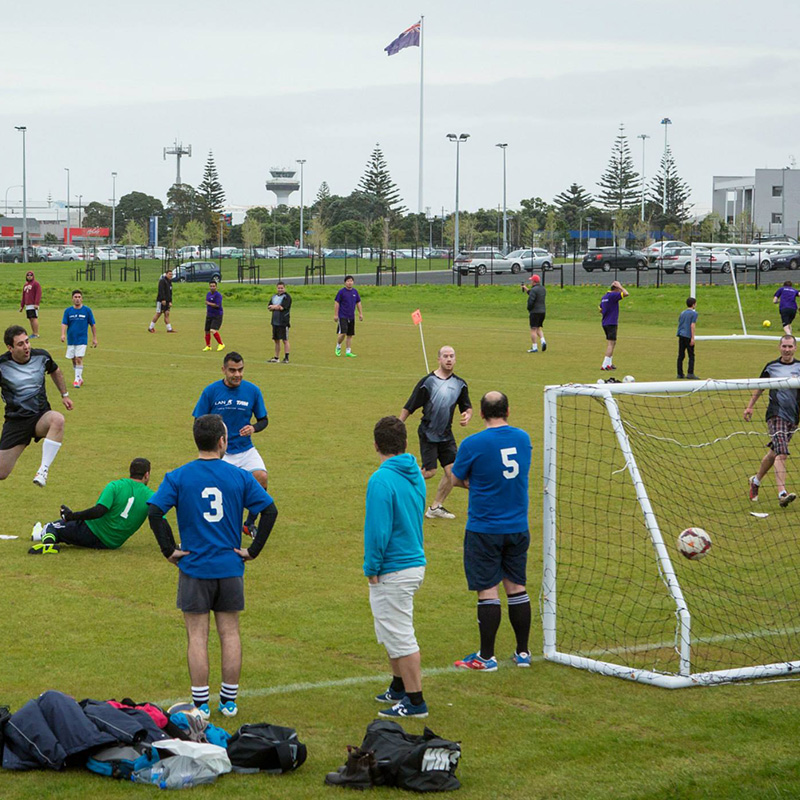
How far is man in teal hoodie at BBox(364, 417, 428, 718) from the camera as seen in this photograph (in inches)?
269

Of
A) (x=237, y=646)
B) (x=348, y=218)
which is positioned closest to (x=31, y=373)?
(x=237, y=646)

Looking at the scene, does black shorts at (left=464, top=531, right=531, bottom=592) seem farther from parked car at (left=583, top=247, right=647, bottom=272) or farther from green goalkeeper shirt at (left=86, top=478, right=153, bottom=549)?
parked car at (left=583, top=247, right=647, bottom=272)

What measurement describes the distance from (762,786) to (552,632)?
2.46 metres

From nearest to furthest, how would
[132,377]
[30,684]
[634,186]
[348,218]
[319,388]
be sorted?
1. [30,684]
2. [319,388]
3. [132,377]
4. [634,186]
5. [348,218]

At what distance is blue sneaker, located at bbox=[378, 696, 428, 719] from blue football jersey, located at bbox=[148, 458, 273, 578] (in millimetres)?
1285

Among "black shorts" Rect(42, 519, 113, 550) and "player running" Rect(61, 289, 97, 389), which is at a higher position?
"player running" Rect(61, 289, 97, 389)

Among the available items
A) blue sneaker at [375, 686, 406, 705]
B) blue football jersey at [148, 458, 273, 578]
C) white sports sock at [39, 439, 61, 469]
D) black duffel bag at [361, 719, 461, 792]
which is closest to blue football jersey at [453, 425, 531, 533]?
blue sneaker at [375, 686, 406, 705]

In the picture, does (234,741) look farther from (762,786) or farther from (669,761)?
(762,786)

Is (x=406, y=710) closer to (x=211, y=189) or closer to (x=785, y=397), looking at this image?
(x=785, y=397)

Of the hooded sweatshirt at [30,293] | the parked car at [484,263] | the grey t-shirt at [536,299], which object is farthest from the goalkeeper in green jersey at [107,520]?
the parked car at [484,263]

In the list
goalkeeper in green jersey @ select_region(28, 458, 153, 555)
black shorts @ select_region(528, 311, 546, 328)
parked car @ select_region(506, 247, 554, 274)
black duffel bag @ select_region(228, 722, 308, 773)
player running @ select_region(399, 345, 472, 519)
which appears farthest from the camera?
parked car @ select_region(506, 247, 554, 274)

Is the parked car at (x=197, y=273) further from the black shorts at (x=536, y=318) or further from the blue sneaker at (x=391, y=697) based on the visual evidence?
the blue sneaker at (x=391, y=697)

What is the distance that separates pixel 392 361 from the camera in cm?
2838

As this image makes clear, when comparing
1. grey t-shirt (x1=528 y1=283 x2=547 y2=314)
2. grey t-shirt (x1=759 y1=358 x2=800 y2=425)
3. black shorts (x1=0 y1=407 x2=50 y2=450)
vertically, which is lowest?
black shorts (x1=0 y1=407 x2=50 y2=450)
